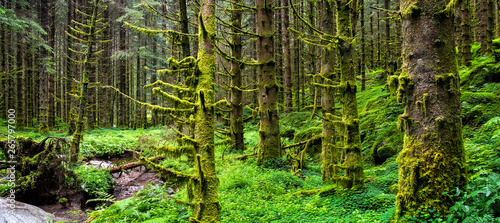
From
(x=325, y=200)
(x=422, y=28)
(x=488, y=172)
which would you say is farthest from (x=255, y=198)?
(x=422, y=28)

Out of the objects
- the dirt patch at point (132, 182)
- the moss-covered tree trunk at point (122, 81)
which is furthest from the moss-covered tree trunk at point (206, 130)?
the moss-covered tree trunk at point (122, 81)

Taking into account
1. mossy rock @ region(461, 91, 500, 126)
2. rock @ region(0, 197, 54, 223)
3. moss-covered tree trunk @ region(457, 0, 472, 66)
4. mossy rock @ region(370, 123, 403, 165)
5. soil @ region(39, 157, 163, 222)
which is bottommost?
soil @ region(39, 157, 163, 222)

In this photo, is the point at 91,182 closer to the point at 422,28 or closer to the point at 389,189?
the point at 389,189

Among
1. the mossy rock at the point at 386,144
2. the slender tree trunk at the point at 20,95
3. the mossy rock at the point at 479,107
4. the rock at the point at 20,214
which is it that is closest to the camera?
the rock at the point at 20,214

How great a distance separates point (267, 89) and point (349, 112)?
3690 millimetres

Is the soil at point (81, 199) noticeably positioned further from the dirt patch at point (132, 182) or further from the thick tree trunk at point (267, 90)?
the thick tree trunk at point (267, 90)

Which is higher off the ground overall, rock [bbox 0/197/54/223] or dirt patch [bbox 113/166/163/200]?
rock [bbox 0/197/54/223]

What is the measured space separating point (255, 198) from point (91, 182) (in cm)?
536

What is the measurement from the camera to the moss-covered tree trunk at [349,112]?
15.7 feet

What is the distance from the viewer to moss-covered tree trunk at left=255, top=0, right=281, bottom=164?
807cm

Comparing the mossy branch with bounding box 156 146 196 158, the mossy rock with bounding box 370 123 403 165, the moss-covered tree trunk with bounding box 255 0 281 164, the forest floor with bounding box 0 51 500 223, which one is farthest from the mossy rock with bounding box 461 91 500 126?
the mossy branch with bounding box 156 146 196 158

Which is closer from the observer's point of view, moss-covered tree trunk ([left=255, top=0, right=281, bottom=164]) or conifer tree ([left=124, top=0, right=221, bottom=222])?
conifer tree ([left=124, top=0, right=221, bottom=222])

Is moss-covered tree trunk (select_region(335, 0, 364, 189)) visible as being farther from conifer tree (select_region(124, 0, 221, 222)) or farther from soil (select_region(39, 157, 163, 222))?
soil (select_region(39, 157, 163, 222))

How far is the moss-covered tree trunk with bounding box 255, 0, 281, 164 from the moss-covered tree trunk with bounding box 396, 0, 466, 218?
4.78 meters
